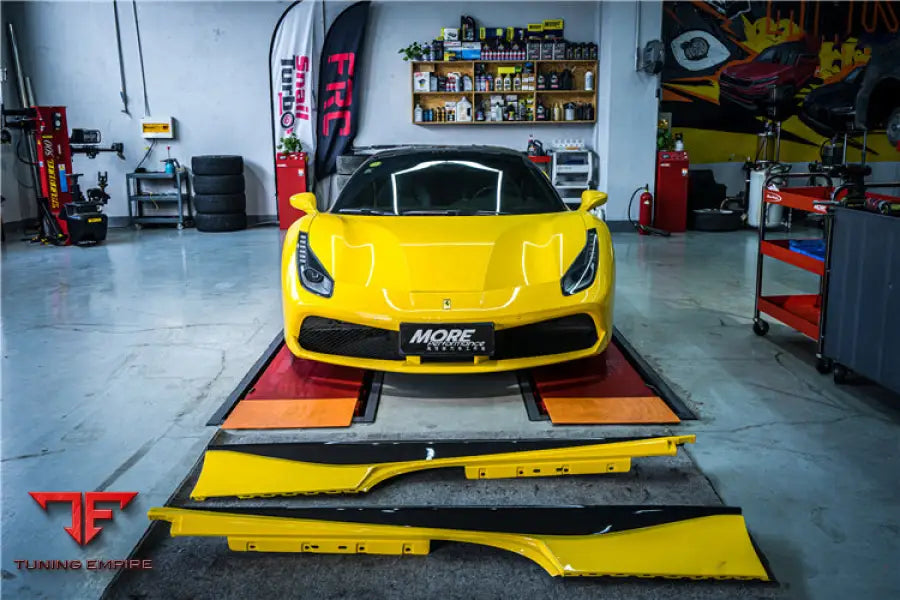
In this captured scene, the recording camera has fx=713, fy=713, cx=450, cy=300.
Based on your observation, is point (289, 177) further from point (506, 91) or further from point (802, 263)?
point (802, 263)

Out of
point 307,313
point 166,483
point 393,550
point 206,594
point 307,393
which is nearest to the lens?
point 206,594

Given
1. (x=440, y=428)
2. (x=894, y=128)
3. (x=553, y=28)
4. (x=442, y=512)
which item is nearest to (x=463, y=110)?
(x=553, y=28)

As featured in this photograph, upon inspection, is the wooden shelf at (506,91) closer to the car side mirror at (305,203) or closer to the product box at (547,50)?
the product box at (547,50)

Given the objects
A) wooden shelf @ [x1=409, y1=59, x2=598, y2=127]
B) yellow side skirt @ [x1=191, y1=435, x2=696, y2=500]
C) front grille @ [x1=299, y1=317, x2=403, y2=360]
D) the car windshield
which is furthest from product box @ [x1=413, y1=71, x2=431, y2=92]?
yellow side skirt @ [x1=191, y1=435, x2=696, y2=500]

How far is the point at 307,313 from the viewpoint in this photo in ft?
9.93

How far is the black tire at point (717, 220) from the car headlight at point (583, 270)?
21.1 ft

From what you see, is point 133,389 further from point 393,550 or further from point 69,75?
point 69,75

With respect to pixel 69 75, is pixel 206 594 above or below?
below

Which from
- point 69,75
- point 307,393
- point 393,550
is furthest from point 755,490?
point 69,75

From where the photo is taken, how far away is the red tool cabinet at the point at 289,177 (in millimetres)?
9539

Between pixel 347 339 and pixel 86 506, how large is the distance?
3.79 feet

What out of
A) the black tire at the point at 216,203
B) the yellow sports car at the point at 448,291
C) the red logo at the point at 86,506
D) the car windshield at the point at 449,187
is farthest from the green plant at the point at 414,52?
the red logo at the point at 86,506

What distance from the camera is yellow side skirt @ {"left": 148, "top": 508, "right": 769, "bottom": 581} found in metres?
1.88

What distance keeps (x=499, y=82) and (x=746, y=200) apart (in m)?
3.64
